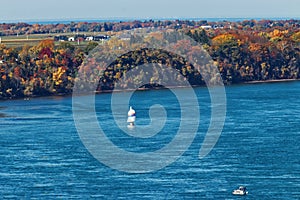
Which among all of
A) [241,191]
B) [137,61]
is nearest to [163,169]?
[241,191]

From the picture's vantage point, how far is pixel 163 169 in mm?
33812

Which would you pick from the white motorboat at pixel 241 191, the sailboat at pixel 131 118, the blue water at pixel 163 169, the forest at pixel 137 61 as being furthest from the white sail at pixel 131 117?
the forest at pixel 137 61

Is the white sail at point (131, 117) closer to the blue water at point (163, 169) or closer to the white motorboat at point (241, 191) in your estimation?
the blue water at point (163, 169)

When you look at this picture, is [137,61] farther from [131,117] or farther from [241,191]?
[241,191]

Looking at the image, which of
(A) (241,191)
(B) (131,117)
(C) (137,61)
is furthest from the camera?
(C) (137,61)

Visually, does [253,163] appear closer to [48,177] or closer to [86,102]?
[48,177]

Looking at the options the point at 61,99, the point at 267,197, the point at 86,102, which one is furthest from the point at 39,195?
the point at 61,99

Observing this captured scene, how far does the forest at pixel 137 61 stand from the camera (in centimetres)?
6391

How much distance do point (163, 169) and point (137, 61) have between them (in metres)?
37.9

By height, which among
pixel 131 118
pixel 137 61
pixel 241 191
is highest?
pixel 137 61

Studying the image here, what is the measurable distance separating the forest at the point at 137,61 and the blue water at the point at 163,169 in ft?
41.5

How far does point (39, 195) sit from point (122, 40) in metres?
46.0

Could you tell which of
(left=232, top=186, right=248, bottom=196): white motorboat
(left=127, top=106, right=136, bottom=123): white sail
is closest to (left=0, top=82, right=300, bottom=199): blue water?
(left=232, top=186, right=248, bottom=196): white motorboat

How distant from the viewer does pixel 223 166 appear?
34000mm
